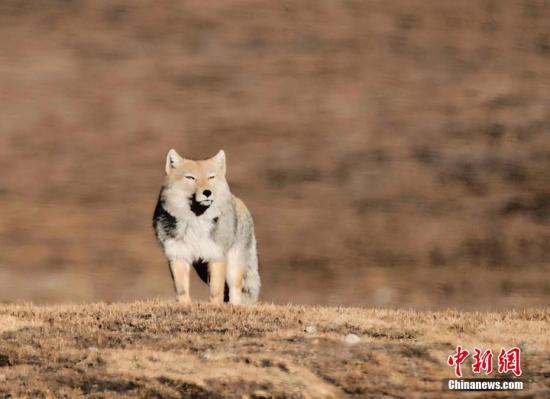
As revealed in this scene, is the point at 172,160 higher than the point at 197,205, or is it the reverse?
the point at 172,160

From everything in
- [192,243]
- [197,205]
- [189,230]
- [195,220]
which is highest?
[197,205]

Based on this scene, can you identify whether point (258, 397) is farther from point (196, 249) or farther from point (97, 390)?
point (196, 249)

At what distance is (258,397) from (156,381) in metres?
1.06

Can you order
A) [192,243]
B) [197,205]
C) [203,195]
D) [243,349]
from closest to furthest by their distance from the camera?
1. [243,349]
2. [203,195]
3. [197,205]
4. [192,243]

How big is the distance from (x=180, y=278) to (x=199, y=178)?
1319 millimetres

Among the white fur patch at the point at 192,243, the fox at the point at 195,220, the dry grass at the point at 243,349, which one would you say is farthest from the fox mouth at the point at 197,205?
the dry grass at the point at 243,349

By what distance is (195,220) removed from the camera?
47.9 ft

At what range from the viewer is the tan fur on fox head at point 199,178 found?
14.5m

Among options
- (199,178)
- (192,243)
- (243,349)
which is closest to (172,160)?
(199,178)

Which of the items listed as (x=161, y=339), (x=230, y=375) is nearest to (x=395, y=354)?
(x=230, y=375)

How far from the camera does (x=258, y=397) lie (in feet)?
35.0

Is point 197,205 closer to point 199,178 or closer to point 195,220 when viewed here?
point 195,220

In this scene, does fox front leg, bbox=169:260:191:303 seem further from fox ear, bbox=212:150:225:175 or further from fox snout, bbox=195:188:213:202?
fox ear, bbox=212:150:225:175

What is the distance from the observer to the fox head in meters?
14.5
